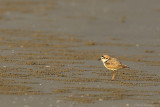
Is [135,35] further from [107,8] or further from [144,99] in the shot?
[144,99]

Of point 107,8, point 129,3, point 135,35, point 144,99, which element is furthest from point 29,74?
point 129,3

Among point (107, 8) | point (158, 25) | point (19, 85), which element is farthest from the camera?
point (107, 8)

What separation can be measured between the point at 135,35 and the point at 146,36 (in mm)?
450

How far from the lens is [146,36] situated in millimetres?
17844

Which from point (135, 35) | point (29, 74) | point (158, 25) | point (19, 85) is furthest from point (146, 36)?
point (19, 85)

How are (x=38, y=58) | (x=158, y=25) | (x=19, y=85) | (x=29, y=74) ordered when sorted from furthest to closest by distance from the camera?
(x=158, y=25) < (x=38, y=58) < (x=29, y=74) < (x=19, y=85)

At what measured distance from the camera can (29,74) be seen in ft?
35.6

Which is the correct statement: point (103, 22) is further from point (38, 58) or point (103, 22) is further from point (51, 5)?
point (38, 58)

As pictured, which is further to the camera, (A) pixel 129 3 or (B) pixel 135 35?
(A) pixel 129 3

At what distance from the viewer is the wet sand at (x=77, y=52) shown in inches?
359

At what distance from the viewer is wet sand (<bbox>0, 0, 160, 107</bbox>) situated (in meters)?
9.12

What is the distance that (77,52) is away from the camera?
14141 millimetres

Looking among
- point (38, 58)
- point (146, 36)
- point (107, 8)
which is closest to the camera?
point (38, 58)

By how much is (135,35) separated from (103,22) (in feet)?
9.39
